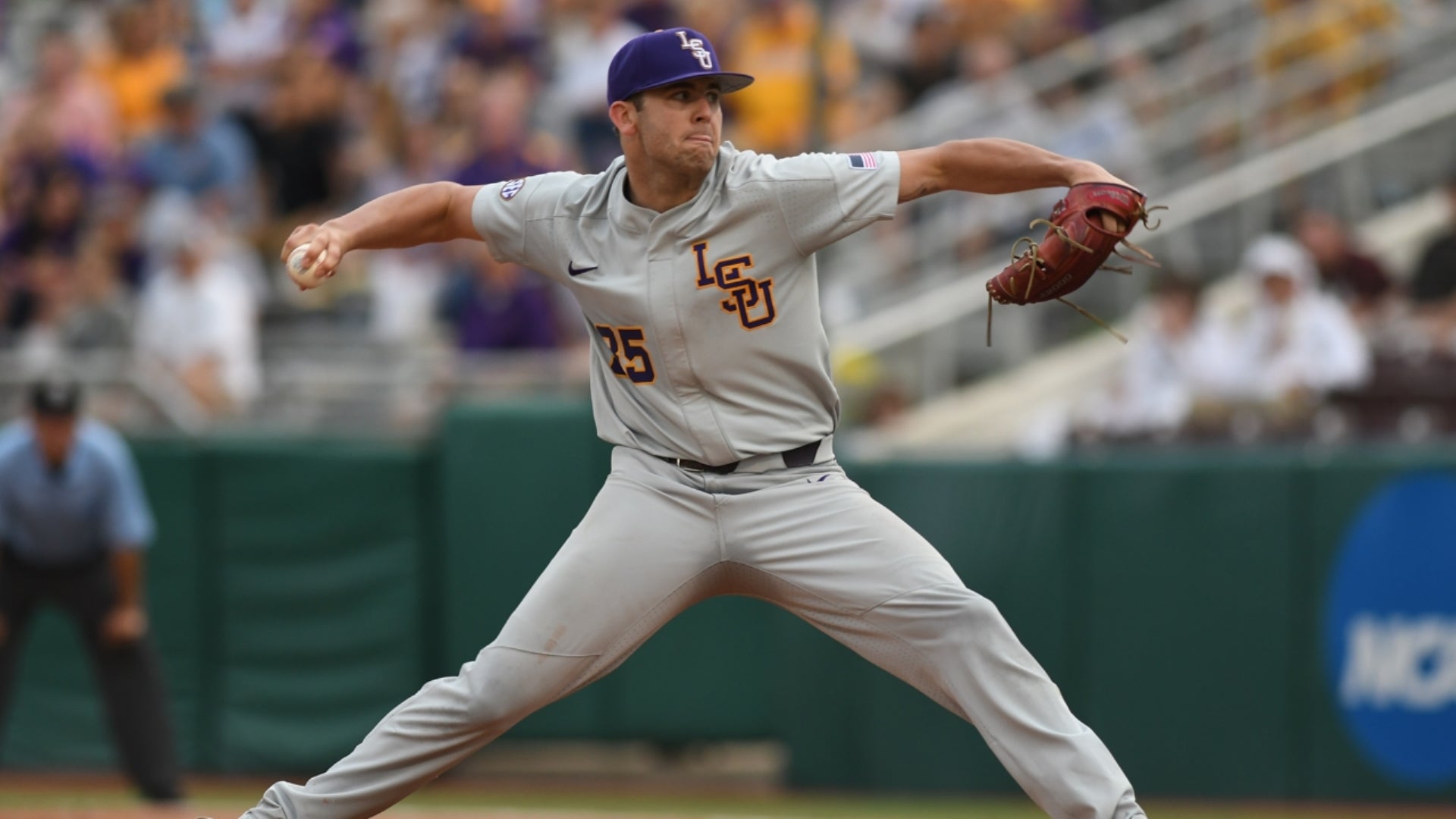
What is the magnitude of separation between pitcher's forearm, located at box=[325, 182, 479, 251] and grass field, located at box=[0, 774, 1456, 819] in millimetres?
4266

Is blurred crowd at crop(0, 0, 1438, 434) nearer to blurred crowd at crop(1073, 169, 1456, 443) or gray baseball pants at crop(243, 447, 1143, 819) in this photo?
blurred crowd at crop(1073, 169, 1456, 443)

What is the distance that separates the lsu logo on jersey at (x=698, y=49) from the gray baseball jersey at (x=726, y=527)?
0.95 feet

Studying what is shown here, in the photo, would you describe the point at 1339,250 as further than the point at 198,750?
Yes

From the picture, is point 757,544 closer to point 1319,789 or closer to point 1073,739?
point 1073,739

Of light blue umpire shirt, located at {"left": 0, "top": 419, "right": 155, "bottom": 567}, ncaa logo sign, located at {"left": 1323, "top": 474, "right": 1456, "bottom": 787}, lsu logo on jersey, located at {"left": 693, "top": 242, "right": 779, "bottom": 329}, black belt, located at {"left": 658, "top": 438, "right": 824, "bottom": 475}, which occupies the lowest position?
ncaa logo sign, located at {"left": 1323, "top": 474, "right": 1456, "bottom": 787}

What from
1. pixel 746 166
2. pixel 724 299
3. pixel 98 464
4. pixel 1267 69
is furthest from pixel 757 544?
pixel 1267 69

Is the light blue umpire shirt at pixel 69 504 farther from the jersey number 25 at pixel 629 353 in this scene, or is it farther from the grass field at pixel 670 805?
the jersey number 25 at pixel 629 353

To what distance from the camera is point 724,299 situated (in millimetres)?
4895

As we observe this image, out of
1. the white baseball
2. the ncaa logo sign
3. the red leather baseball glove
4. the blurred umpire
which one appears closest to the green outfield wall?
the ncaa logo sign

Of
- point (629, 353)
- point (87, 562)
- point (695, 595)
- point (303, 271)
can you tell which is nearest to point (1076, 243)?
point (629, 353)

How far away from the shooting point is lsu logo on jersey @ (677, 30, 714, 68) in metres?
4.81

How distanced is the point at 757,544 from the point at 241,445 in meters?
6.17

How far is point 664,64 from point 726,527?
1187 mm

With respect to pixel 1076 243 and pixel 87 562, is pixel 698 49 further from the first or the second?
pixel 87 562
